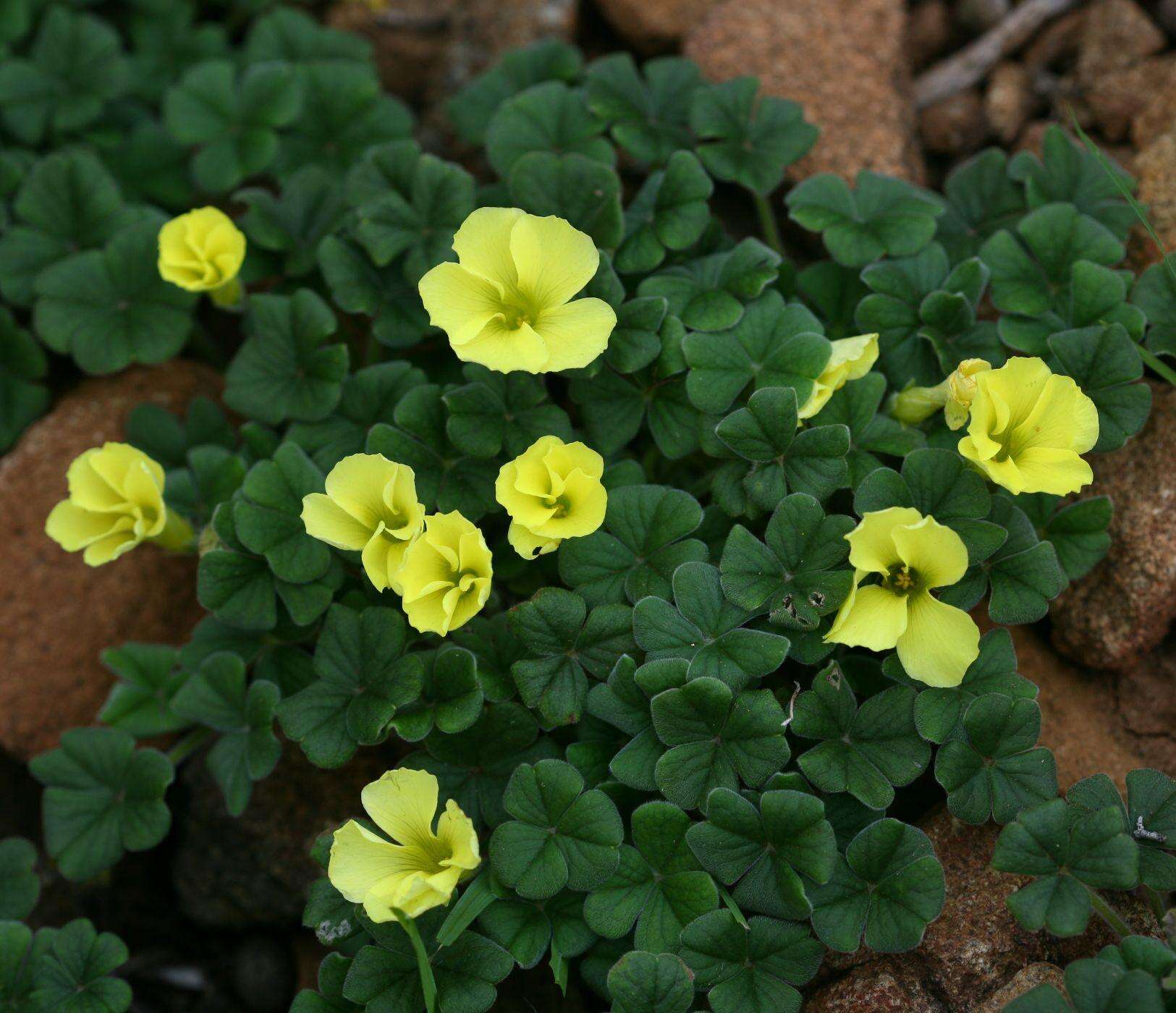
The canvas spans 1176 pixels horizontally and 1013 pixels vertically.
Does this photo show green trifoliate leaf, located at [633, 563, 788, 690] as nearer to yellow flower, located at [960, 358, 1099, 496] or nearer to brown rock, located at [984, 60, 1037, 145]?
yellow flower, located at [960, 358, 1099, 496]

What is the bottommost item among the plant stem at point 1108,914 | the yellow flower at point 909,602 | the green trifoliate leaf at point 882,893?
the green trifoliate leaf at point 882,893

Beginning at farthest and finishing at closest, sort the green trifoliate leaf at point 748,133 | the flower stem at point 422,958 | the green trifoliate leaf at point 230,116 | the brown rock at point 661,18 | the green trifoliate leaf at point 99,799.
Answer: the brown rock at point 661,18
the green trifoliate leaf at point 230,116
the green trifoliate leaf at point 748,133
the green trifoliate leaf at point 99,799
the flower stem at point 422,958

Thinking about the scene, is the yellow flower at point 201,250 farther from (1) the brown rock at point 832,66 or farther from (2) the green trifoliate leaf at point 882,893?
(2) the green trifoliate leaf at point 882,893

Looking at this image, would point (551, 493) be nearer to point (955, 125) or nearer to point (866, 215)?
point (866, 215)

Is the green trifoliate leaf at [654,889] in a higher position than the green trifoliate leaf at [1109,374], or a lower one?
lower

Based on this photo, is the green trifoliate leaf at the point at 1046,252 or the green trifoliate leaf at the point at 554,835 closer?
the green trifoliate leaf at the point at 554,835

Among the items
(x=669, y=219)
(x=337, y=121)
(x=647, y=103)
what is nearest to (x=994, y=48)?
(x=647, y=103)

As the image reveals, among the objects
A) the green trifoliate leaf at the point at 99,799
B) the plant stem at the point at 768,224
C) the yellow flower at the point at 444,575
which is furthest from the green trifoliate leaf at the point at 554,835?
the plant stem at the point at 768,224
